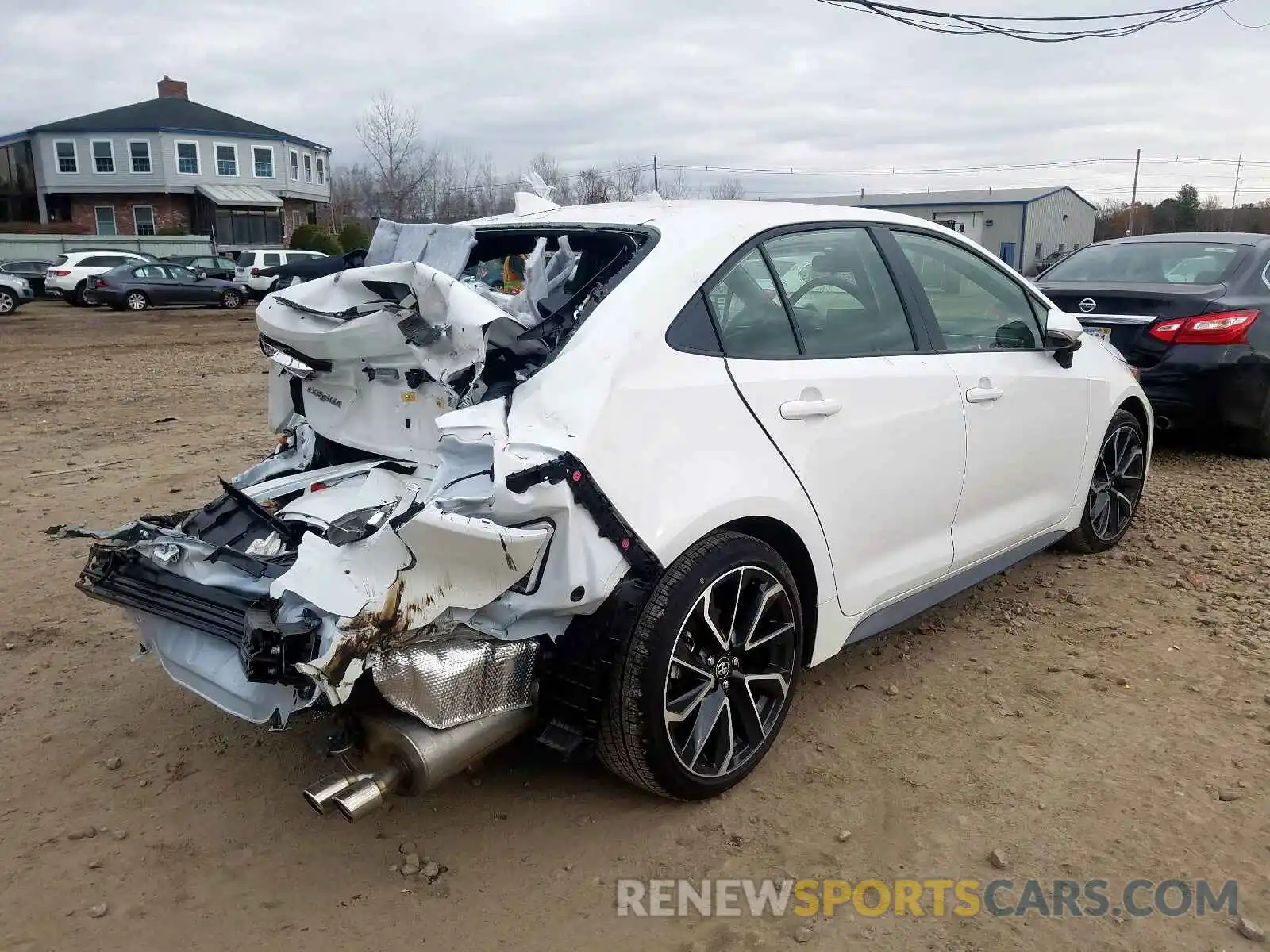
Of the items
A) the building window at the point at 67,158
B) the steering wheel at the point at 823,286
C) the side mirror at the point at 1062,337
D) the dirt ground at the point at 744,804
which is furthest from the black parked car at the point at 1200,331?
the building window at the point at 67,158

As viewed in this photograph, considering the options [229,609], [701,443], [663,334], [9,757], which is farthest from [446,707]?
[9,757]

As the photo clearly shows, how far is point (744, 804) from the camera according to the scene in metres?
3.03

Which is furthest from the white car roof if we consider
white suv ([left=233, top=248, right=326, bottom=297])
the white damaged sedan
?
white suv ([left=233, top=248, right=326, bottom=297])

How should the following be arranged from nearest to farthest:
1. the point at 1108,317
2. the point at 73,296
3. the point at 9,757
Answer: the point at 9,757 < the point at 1108,317 < the point at 73,296

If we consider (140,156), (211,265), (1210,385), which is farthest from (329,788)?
(140,156)

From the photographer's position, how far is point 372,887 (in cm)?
269

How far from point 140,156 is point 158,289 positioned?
2739cm

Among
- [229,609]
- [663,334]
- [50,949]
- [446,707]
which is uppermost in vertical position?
[663,334]

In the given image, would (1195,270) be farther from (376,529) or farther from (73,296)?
(73,296)

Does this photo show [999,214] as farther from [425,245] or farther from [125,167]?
[425,245]

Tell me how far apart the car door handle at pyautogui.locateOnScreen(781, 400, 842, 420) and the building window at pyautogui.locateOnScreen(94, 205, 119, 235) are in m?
52.8

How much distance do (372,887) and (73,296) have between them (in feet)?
89.8

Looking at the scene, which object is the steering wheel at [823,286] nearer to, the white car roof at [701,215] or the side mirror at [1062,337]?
the white car roof at [701,215]

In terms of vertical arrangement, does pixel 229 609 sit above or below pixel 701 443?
below
